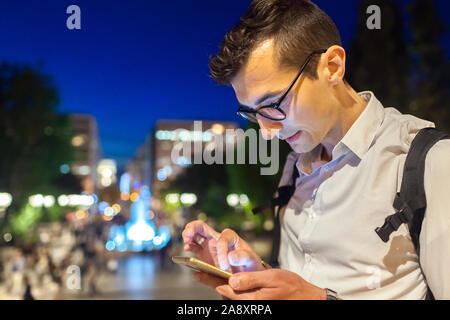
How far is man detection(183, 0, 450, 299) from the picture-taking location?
5.55 feet

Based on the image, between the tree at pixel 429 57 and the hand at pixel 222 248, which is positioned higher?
the tree at pixel 429 57

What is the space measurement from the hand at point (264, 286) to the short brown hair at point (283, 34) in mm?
733

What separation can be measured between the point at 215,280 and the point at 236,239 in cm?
22

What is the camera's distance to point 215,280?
1.60 m

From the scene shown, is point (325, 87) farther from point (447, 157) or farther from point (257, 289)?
point (257, 289)

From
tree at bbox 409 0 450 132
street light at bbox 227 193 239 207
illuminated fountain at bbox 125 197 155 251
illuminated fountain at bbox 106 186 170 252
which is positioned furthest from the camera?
street light at bbox 227 193 239 207

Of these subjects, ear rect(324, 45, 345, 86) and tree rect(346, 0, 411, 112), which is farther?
tree rect(346, 0, 411, 112)

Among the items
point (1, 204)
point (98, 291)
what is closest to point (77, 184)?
point (1, 204)

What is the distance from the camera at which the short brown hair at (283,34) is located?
172cm

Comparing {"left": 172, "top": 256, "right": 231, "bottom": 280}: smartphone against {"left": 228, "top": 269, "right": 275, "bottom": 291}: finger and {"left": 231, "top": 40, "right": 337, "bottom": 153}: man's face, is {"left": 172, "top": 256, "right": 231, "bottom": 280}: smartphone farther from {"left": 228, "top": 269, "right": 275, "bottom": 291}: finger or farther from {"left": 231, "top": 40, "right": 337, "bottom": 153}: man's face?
{"left": 231, "top": 40, "right": 337, "bottom": 153}: man's face

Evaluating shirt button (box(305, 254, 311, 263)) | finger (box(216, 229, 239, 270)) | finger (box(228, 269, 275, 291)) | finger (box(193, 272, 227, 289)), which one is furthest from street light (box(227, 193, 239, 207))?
finger (box(228, 269, 275, 291))

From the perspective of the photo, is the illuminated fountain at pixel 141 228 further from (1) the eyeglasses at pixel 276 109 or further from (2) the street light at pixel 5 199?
(1) the eyeglasses at pixel 276 109

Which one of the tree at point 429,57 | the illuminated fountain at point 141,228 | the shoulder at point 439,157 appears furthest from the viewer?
the illuminated fountain at point 141,228

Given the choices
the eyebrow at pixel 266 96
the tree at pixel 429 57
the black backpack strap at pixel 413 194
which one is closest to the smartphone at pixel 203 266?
the black backpack strap at pixel 413 194
